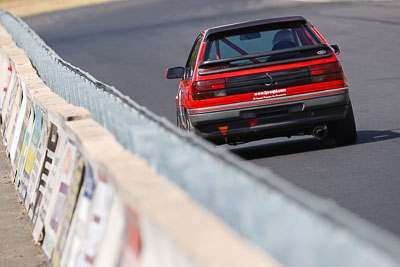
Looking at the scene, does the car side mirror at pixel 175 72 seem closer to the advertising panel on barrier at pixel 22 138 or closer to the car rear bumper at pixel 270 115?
the car rear bumper at pixel 270 115

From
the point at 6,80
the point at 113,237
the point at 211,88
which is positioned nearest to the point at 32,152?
the point at 211,88

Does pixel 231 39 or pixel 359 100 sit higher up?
pixel 231 39

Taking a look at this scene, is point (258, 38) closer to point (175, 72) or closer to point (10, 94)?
point (175, 72)

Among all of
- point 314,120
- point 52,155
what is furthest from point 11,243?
point 314,120

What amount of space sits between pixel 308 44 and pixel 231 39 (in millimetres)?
859

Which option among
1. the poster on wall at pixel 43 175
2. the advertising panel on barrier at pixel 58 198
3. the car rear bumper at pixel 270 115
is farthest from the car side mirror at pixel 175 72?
the advertising panel on barrier at pixel 58 198

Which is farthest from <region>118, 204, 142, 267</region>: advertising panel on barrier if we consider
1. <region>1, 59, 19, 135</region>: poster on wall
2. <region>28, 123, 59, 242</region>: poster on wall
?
<region>1, 59, 19, 135</region>: poster on wall

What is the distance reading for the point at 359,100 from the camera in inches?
715

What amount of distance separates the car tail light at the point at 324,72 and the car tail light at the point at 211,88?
0.96 meters

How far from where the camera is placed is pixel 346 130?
40.5 ft

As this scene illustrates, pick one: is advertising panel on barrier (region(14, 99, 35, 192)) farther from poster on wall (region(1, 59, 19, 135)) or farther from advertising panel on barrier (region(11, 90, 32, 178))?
poster on wall (region(1, 59, 19, 135))

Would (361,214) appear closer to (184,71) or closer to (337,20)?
(184,71)

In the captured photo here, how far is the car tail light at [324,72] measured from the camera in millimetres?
11859

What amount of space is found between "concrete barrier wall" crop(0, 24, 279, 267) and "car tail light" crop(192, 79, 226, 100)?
5.67 ft
